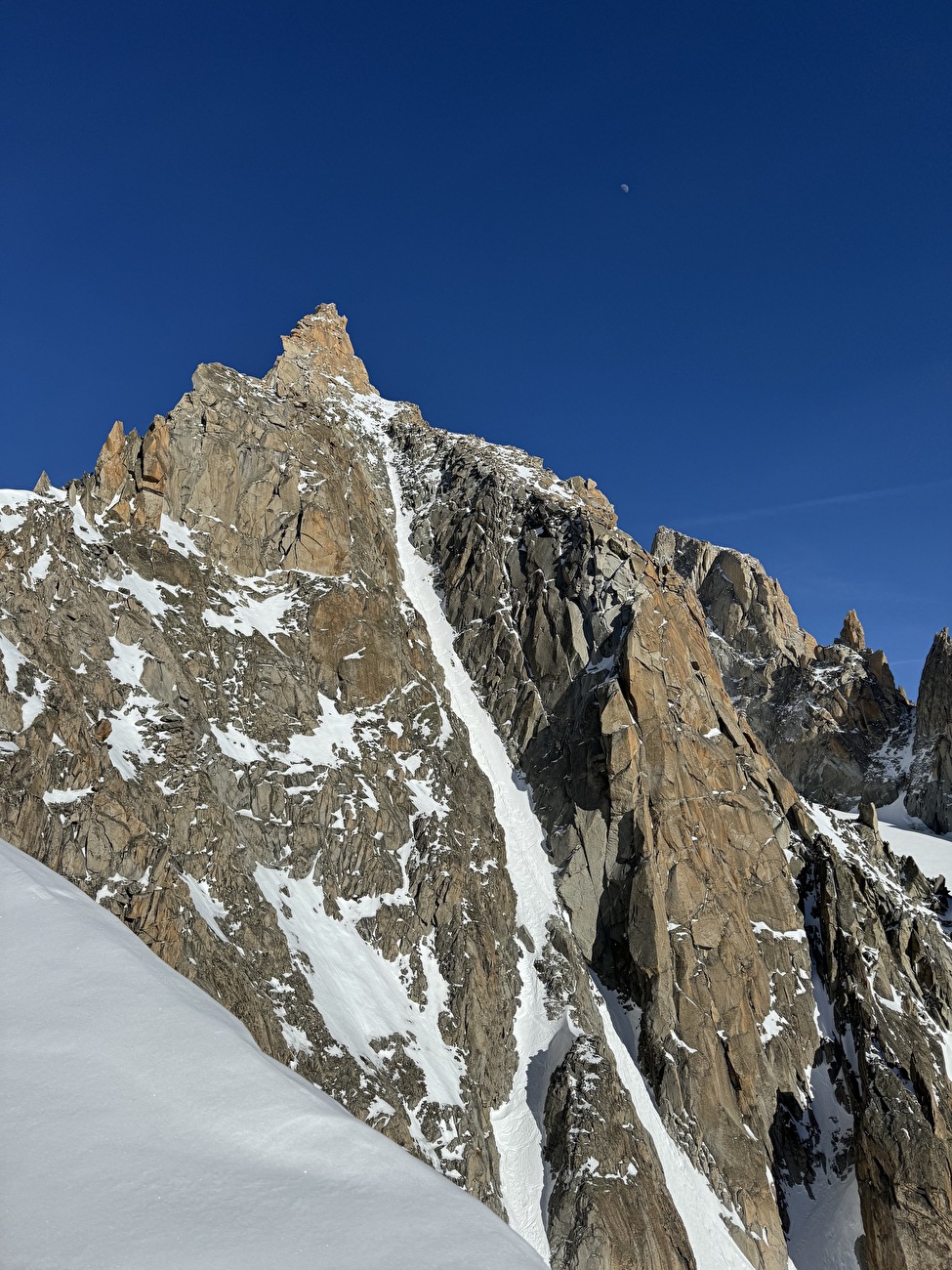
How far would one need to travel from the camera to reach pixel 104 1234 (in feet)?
12.0

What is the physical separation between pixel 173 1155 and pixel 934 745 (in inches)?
4935

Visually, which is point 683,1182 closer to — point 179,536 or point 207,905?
point 207,905

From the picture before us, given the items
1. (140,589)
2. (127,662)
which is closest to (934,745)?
(140,589)

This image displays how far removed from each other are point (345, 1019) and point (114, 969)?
33277mm

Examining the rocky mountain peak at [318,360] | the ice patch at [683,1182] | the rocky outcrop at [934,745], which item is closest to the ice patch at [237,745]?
the ice patch at [683,1182]

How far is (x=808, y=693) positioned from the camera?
409 ft

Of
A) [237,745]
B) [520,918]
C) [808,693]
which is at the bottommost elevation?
[520,918]

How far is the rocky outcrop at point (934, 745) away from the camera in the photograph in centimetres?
10638

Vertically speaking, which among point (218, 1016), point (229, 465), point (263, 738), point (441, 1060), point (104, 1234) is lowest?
point (441, 1060)

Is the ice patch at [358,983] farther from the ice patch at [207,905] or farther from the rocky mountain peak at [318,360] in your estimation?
the rocky mountain peak at [318,360]

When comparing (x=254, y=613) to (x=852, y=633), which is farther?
(x=852, y=633)

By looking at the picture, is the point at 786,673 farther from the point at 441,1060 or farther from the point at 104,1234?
the point at 104,1234

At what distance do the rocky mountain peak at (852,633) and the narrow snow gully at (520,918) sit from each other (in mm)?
95111

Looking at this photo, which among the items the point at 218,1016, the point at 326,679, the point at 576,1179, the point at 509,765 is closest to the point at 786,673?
the point at 509,765
